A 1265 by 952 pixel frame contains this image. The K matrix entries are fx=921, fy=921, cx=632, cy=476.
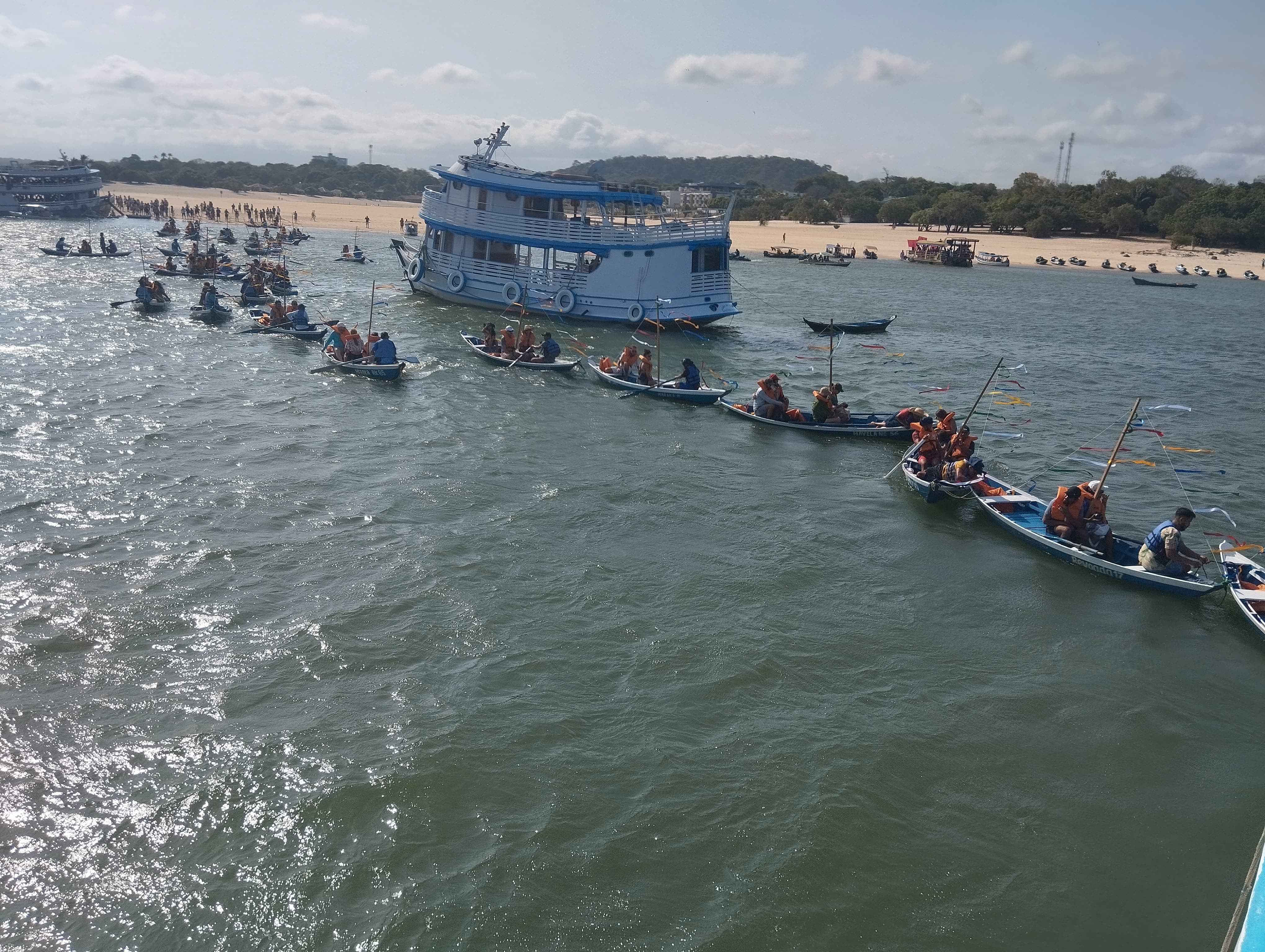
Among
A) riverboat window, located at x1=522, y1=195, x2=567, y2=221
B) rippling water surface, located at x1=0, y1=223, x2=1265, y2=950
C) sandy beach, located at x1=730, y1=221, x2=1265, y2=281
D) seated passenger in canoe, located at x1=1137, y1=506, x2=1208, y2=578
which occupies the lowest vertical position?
rippling water surface, located at x1=0, y1=223, x2=1265, y2=950

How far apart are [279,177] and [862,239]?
109013 mm

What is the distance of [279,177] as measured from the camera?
164 metres

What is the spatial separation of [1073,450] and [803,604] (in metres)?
14.3

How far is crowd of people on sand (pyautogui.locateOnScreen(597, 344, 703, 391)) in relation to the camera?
29156 mm

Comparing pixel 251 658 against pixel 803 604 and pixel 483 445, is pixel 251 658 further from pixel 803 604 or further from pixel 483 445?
pixel 483 445

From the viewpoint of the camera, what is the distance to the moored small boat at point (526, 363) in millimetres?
Answer: 31641

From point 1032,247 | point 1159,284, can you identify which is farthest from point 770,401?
point 1032,247

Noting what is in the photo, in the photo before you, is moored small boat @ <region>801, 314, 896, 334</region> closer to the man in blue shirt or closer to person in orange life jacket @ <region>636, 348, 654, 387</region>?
person in orange life jacket @ <region>636, 348, 654, 387</region>

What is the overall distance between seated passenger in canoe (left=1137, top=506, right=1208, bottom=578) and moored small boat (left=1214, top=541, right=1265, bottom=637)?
0.53m

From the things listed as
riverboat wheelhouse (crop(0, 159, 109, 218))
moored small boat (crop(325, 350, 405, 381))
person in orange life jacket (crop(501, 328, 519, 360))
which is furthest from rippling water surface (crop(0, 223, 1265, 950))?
riverboat wheelhouse (crop(0, 159, 109, 218))

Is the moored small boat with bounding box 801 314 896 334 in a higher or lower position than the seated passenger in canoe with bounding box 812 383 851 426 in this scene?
higher

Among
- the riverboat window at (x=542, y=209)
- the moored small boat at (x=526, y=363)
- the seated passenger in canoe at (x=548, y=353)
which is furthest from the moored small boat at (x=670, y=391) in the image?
the riverboat window at (x=542, y=209)

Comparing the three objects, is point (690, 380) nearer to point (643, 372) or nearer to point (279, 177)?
point (643, 372)

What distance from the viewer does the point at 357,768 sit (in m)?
11.3
